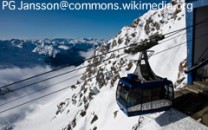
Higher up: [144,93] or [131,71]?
[144,93]

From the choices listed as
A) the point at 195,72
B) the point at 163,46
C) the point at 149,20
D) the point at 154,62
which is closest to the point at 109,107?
the point at 154,62

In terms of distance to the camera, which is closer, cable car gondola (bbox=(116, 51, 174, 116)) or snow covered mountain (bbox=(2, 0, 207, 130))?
cable car gondola (bbox=(116, 51, 174, 116))

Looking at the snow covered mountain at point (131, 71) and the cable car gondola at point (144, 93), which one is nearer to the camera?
the cable car gondola at point (144, 93)

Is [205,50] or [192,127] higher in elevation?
[205,50]

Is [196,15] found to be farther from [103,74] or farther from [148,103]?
[103,74]

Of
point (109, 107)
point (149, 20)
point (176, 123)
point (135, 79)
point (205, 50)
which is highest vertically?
point (149, 20)

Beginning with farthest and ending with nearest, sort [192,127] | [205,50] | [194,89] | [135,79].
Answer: [205,50] → [194,89] → [135,79] → [192,127]

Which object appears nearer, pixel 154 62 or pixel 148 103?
pixel 148 103

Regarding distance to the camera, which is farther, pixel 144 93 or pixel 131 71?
pixel 131 71
